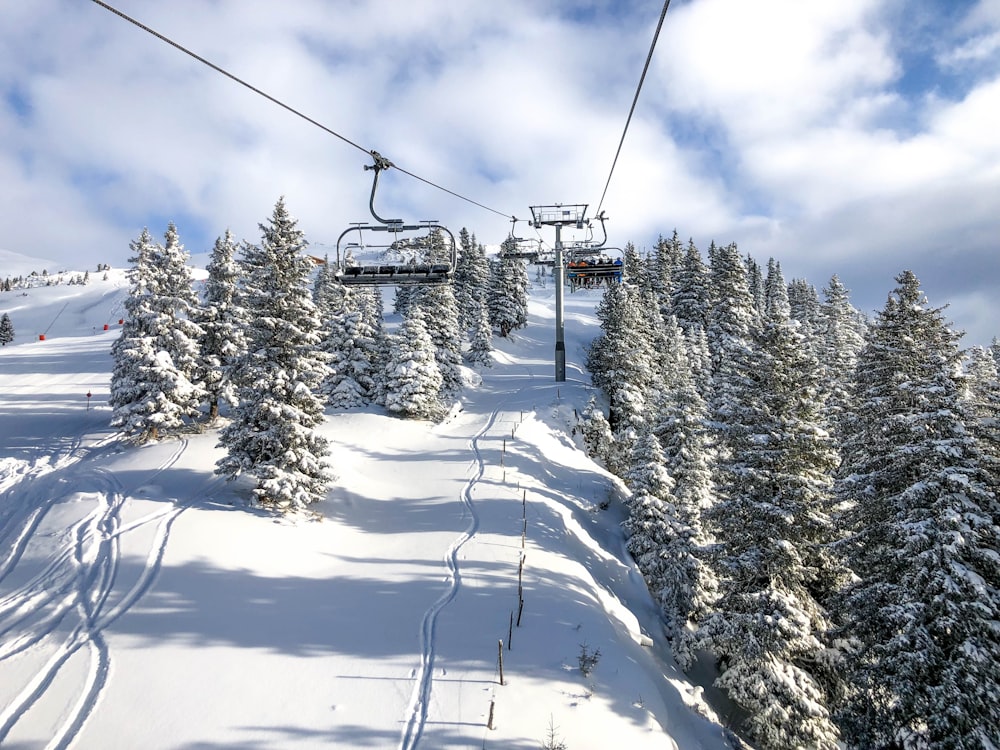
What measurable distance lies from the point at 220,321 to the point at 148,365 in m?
5.30

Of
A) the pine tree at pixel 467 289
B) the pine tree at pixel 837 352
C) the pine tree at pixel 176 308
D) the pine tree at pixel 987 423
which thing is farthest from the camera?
the pine tree at pixel 467 289

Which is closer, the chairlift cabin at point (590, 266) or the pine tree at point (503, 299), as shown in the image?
the chairlift cabin at point (590, 266)

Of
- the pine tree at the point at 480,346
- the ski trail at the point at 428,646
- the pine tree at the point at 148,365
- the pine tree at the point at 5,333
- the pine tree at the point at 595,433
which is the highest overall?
the pine tree at the point at 5,333

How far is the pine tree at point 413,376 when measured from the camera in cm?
3769

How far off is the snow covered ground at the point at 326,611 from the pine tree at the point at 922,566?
14.6 ft

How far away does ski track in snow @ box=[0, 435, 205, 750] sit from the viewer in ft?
34.3

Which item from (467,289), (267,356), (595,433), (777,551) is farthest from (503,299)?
(777,551)

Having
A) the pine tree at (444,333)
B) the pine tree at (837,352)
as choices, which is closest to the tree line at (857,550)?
the pine tree at (837,352)

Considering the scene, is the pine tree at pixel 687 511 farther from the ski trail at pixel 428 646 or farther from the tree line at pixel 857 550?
the ski trail at pixel 428 646

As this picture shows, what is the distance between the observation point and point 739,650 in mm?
14906

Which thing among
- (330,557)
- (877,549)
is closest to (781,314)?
(877,549)

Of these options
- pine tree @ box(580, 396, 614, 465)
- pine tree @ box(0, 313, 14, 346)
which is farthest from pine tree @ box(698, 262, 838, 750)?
pine tree @ box(0, 313, 14, 346)

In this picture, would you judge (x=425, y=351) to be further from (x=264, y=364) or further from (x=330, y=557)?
(x=330, y=557)

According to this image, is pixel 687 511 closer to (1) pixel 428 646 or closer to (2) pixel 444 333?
(1) pixel 428 646
